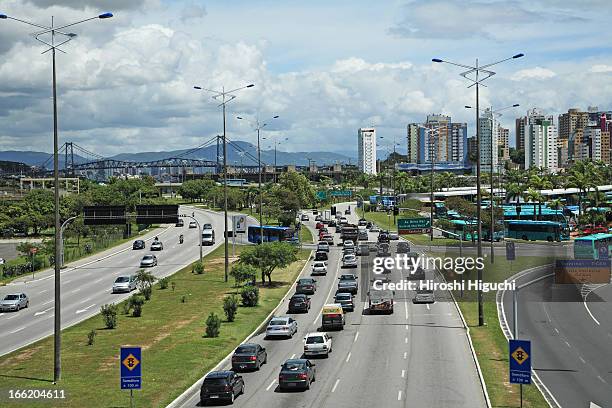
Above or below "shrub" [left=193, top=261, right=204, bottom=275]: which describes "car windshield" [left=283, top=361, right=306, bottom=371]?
above

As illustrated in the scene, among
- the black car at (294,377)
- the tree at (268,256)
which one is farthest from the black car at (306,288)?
the black car at (294,377)

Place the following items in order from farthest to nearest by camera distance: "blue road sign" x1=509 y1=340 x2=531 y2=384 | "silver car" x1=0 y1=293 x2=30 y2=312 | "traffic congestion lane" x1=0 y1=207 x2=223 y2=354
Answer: "silver car" x1=0 y1=293 x2=30 y2=312 < "traffic congestion lane" x1=0 y1=207 x2=223 y2=354 < "blue road sign" x1=509 y1=340 x2=531 y2=384

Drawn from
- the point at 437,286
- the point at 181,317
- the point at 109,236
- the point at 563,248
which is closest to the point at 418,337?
the point at 181,317

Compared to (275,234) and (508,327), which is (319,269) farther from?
(508,327)

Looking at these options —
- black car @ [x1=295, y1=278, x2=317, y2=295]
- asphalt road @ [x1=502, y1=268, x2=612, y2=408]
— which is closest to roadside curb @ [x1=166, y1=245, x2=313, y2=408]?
black car @ [x1=295, y1=278, x2=317, y2=295]

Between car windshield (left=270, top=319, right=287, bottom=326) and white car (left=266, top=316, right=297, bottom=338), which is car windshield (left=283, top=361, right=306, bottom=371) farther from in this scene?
car windshield (left=270, top=319, right=287, bottom=326)

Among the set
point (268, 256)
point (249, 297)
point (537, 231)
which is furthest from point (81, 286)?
point (537, 231)
